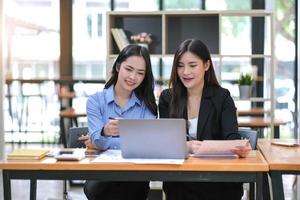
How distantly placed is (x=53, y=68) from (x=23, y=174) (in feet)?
18.3

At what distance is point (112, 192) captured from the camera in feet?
7.82

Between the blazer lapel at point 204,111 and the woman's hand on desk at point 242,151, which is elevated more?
the blazer lapel at point 204,111

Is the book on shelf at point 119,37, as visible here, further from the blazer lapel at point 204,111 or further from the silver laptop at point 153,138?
the silver laptop at point 153,138

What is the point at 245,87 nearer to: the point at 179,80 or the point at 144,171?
the point at 179,80

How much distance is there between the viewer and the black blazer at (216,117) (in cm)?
238

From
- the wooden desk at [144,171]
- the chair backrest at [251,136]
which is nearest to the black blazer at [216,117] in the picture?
the chair backrest at [251,136]

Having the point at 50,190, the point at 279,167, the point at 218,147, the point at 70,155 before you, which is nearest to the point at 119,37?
the point at 50,190

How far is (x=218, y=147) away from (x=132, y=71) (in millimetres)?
591

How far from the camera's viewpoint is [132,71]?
238 centimetres

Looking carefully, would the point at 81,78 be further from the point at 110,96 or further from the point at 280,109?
the point at 110,96

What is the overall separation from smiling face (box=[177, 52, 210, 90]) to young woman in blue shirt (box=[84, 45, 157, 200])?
0.16 m

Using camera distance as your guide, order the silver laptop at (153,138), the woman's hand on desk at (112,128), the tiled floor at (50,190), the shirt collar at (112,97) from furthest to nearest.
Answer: the tiled floor at (50,190)
the shirt collar at (112,97)
the woman's hand on desk at (112,128)
the silver laptop at (153,138)

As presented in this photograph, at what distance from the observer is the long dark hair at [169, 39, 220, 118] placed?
2.38 m

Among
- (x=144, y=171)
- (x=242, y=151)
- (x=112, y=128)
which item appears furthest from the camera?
(x=112, y=128)
